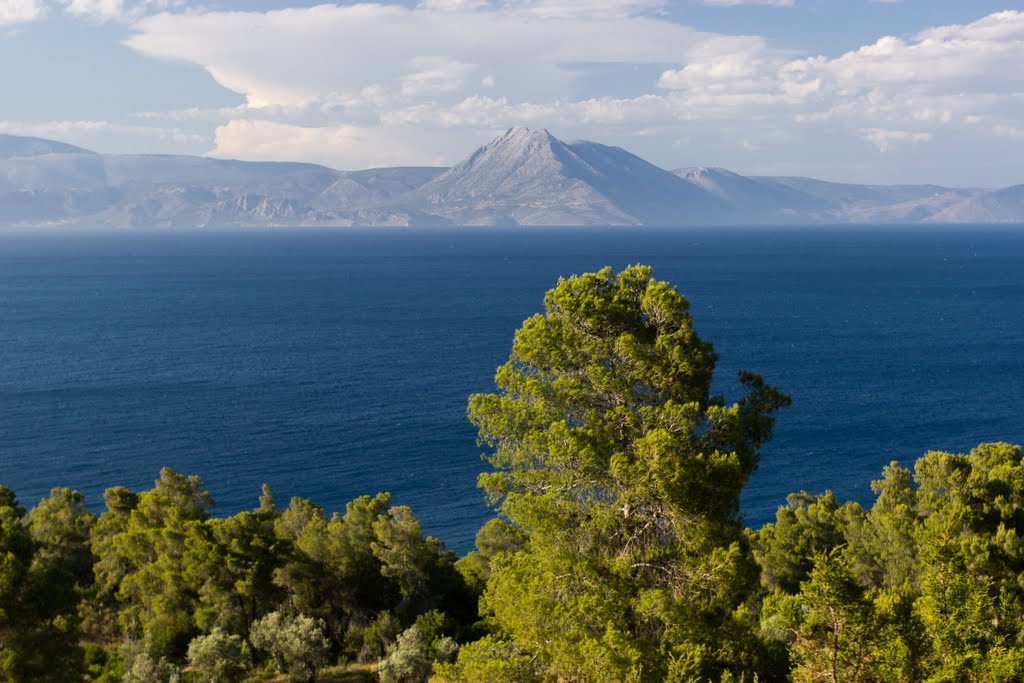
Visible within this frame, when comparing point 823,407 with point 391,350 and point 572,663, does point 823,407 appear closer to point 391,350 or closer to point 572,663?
point 391,350

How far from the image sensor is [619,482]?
16297 mm

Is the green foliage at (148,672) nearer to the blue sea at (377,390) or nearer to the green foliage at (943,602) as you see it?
the green foliage at (943,602)

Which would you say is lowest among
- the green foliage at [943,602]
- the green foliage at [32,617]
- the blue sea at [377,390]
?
the blue sea at [377,390]

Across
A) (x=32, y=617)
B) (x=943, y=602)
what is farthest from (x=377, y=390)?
(x=943, y=602)

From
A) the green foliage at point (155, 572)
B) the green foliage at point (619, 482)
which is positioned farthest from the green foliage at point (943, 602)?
the green foliage at point (155, 572)

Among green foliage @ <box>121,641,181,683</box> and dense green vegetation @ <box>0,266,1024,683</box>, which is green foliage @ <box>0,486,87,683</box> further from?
green foliage @ <box>121,641,181,683</box>

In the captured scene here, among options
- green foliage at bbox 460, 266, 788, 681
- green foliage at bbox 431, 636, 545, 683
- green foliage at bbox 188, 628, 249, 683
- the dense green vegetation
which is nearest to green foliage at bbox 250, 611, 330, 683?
green foliage at bbox 188, 628, 249, 683

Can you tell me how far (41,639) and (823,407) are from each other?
279 feet

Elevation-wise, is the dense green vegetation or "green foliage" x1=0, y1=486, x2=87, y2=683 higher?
the dense green vegetation

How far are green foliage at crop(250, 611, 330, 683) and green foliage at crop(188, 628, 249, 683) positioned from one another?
1532mm

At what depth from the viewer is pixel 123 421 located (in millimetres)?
82625

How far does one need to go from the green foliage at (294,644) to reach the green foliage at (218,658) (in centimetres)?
153

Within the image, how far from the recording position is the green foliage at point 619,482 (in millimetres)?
15234

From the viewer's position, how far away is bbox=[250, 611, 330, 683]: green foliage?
2845 centimetres
